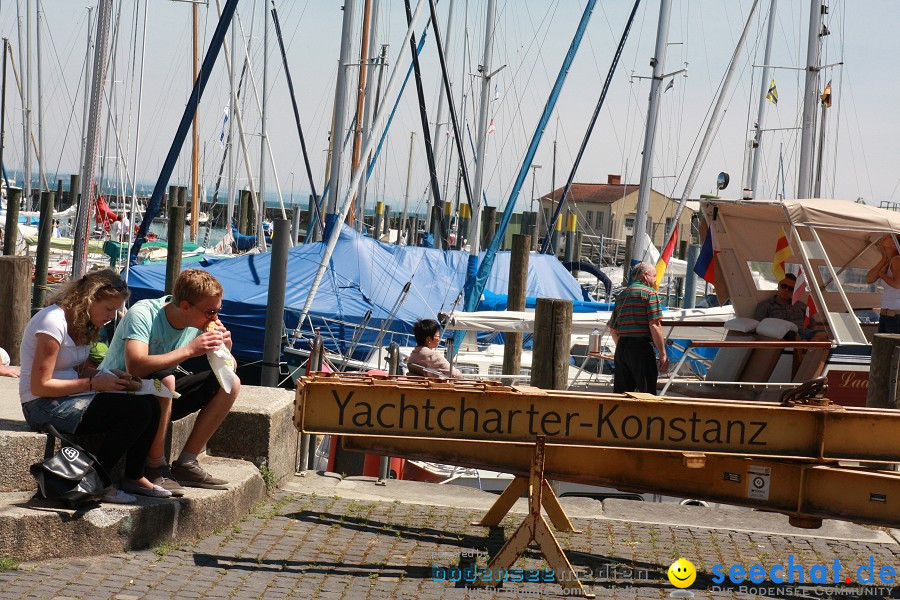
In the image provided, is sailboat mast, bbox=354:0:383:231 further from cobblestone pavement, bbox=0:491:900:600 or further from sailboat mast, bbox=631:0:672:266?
cobblestone pavement, bbox=0:491:900:600

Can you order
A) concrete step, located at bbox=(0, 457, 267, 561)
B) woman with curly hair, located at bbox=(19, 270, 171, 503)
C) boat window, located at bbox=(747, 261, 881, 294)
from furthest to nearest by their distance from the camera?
boat window, located at bbox=(747, 261, 881, 294)
woman with curly hair, located at bbox=(19, 270, 171, 503)
concrete step, located at bbox=(0, 457, 267, 561)

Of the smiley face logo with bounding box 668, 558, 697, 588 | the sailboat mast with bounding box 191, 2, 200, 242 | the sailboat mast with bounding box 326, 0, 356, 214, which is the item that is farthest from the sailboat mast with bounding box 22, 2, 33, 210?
the smiley face logo with bounding box 668, 558, 697, 588

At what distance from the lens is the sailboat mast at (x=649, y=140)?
698 inches

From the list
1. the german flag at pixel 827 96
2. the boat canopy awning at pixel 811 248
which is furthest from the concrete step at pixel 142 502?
the german flag at pixel 827 96

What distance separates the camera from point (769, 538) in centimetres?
661

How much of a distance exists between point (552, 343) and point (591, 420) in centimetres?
311

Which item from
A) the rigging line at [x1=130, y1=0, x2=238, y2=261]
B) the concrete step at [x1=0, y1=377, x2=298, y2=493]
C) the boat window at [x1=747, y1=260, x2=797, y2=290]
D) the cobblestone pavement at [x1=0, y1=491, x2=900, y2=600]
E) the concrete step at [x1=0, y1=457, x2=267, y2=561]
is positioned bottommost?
the cobblestone pavement at [x1=0, y1=491, x2=900, y2=600]

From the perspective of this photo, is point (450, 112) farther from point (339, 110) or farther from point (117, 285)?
point (117, 285)

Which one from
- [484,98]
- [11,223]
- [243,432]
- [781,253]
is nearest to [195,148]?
[11,223]

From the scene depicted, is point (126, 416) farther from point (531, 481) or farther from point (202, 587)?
point (531, 481)

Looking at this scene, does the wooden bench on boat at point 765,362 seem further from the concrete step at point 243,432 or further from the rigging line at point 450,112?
the rigging line at point 450,112

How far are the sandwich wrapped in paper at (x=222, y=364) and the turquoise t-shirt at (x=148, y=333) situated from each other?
0.18 meters

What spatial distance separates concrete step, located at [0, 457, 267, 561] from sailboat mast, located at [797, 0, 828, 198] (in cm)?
1344

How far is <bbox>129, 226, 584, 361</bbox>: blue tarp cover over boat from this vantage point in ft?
51.1
